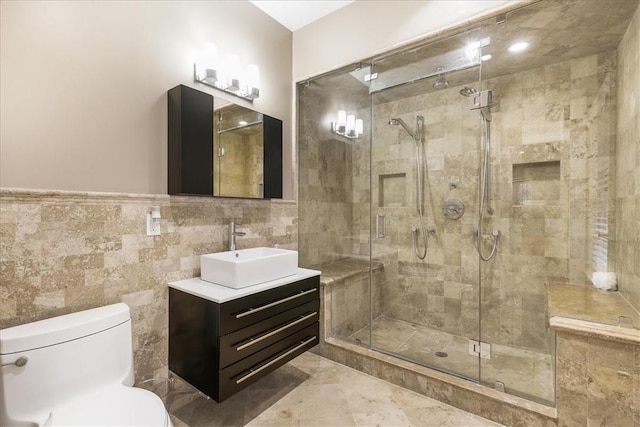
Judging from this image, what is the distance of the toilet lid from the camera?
1130 mm

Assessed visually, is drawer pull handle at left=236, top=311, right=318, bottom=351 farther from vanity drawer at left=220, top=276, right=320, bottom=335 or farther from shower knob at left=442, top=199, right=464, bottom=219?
shower knob at left=442, top=199, right=464, bottom=219

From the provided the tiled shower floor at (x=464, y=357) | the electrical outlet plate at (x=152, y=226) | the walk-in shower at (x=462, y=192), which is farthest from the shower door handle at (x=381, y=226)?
the electrical outlet plate at (x=152, y=226)

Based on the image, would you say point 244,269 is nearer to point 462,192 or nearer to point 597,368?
point 597,368

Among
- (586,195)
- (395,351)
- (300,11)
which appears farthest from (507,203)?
(300,11)

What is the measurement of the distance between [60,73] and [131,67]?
358 mm

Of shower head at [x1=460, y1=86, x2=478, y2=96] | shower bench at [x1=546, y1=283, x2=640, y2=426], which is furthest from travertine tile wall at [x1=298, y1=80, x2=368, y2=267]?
shower bench at [x1=546, y1=283, x2=640, y2=426]

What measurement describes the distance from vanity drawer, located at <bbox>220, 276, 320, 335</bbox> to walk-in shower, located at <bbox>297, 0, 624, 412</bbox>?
455 millimetres

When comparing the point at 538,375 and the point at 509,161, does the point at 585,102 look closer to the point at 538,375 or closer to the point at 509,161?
the point at 509,161

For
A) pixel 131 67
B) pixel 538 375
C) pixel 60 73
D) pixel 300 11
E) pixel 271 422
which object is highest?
pixel 300 11

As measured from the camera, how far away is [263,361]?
1834 millimetres

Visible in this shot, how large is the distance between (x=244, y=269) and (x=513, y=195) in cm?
241

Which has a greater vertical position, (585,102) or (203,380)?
(585,102)

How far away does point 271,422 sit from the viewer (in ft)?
5.81

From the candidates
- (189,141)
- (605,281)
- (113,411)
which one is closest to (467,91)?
(605,281)
